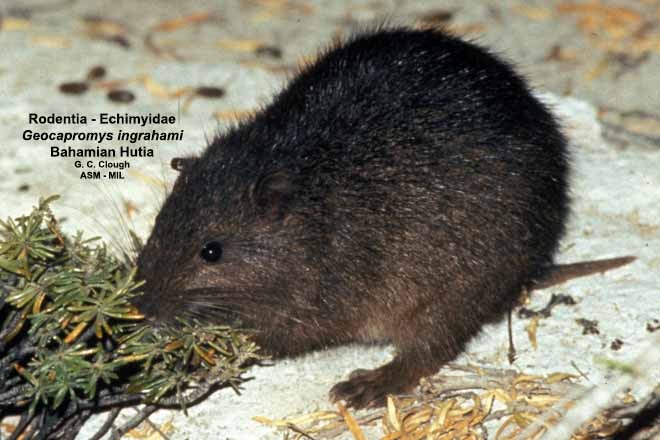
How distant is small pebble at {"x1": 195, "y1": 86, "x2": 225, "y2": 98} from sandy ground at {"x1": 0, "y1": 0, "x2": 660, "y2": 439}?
0.20ft

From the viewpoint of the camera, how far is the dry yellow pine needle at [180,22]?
9.91 meters

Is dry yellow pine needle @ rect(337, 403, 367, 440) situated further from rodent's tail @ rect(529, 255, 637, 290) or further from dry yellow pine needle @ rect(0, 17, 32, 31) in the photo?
dry yellow pine needle @ rect(0, 17, 32, 31)

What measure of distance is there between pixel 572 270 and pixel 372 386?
1397mm

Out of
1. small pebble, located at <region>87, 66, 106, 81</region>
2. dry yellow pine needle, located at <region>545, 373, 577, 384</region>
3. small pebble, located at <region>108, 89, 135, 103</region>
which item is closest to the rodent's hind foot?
dry yellow pine needle, located at <region>545, 373, 577, 384</region>

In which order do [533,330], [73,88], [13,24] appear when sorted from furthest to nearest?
[13,24]
[73,88]
[533,330]

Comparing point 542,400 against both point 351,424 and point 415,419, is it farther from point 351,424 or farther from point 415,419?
point 351,424

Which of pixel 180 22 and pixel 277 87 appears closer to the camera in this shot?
pixel 277 87

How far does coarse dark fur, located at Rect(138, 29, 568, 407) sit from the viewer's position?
5703mm

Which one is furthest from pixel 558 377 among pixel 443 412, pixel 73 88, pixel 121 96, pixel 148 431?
pixel 73 88

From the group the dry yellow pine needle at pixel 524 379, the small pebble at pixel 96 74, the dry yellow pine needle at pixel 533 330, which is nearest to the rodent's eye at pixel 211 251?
the dry yellow pine needle at pixel 524 379

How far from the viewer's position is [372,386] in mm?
6062

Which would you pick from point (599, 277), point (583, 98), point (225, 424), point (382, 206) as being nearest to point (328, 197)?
point (382, 206)

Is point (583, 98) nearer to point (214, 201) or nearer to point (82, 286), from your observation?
point (214, 201)

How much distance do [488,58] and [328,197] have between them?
4.40 ft
